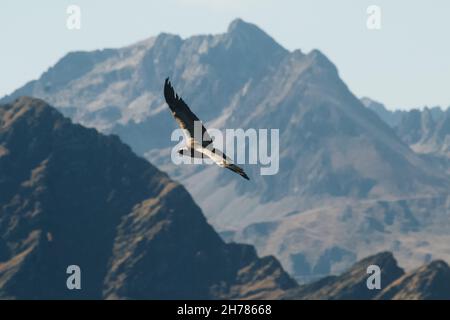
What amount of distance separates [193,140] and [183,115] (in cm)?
264

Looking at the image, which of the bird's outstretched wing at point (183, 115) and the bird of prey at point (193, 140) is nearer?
the bird of prey at point (193, 140)

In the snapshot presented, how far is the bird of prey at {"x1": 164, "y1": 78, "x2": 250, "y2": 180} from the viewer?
47.8 m

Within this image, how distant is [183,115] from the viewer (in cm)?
5253

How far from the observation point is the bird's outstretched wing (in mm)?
50625

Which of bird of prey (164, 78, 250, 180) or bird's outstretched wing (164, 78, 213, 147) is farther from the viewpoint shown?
bird's outstretched wing (164, 78, 213, 147)

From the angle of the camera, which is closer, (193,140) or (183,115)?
(193,140)

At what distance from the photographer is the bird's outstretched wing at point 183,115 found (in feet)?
166
